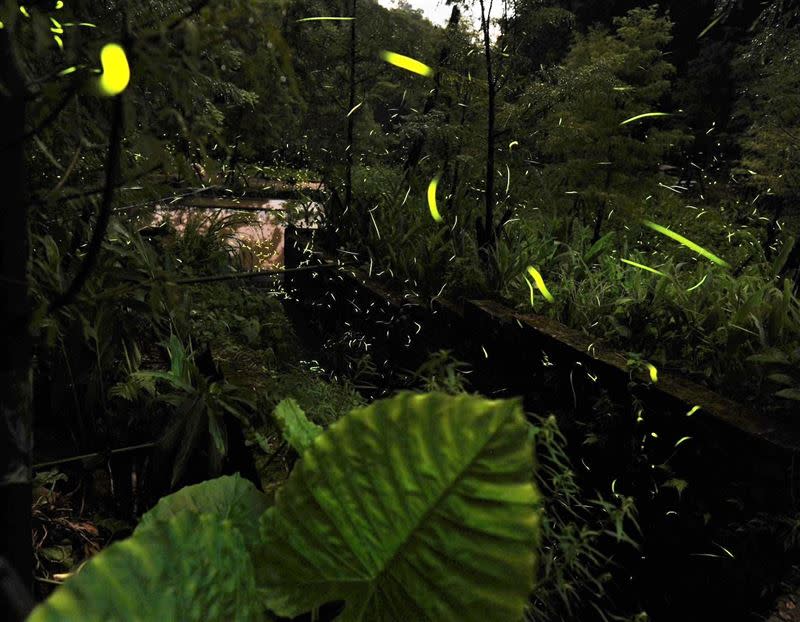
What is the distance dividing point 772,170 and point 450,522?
17.0 feet

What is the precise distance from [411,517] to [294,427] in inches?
17.8

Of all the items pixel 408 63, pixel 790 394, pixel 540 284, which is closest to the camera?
pixel 408 63

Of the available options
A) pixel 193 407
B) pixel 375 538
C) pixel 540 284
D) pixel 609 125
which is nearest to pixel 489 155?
pixel 609 125

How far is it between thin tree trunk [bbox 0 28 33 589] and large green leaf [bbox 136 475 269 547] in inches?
10.6

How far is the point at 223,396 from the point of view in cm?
193

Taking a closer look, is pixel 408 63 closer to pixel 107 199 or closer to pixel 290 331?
pixel 107 199

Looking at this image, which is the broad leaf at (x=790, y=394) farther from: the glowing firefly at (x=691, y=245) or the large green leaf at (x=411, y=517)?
the large green leaf at (x=411, y=517)

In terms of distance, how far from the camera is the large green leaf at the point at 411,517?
2.25 feet

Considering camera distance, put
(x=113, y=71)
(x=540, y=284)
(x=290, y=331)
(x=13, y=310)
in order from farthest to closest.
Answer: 1. (x=290, y=331)
2. (x=540, y=284)
3. (x=13, y=310)
4. (x=113, y=71)

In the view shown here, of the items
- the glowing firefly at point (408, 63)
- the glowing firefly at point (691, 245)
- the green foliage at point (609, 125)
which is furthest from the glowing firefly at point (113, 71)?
the green foliage at point (609, 125)

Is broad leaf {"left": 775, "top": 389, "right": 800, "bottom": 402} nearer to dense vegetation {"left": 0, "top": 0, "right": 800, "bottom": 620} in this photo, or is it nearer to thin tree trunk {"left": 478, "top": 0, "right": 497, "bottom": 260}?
dense vegetation {"left": 0, "top": 0, "right": 800, "bottom": 620}

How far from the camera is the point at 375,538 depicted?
31.7 inches

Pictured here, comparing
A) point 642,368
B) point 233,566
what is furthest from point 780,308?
point 233,566

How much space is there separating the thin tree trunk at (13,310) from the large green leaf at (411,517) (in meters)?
0.29
